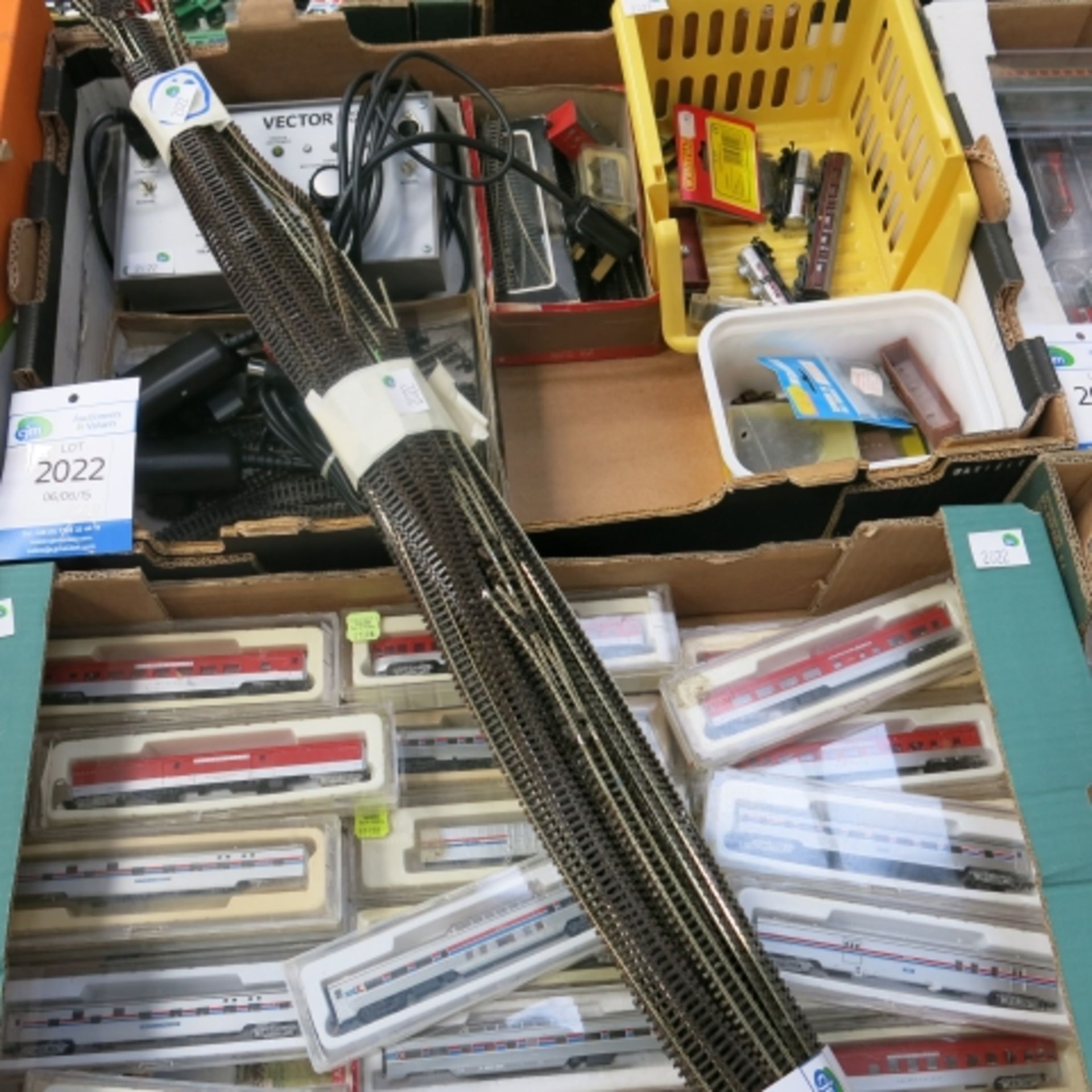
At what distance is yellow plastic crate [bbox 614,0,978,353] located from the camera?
1374 mm

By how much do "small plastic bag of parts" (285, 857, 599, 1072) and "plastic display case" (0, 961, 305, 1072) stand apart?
1.9 inches

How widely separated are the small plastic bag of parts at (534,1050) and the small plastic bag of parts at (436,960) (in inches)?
1.2

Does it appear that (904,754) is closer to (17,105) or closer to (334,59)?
(334,59)

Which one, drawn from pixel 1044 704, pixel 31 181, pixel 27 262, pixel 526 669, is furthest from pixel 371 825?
pixel 31 181

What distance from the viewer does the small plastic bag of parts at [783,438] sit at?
1.40 m

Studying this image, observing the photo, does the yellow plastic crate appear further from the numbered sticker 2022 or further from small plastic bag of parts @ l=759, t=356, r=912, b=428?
the numbered sticker 2022

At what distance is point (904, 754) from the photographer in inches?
47.3

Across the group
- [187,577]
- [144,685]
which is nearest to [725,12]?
[187,577]

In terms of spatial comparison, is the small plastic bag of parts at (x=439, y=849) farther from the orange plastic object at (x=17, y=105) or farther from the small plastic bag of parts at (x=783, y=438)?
the orange plastic object at (x=17, y=105)

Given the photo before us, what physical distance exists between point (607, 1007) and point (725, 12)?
1279 millimetres

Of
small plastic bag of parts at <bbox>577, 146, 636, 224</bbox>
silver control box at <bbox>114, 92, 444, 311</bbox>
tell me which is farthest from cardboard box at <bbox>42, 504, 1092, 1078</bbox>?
small plastic bag of parts at <bbox>577, 146, 636, 224</bbox>

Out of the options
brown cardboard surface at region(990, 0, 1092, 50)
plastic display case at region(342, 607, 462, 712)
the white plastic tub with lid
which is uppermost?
brown cardboard surface at region(990, 0, 1092, 50)

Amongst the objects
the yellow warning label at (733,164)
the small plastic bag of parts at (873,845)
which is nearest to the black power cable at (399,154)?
the yellow warning label at (733,164)

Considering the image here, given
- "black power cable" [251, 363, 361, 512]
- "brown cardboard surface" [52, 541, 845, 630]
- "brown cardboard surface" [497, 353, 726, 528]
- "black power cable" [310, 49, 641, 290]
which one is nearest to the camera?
"brown cardboard surface" [52, 541, 845, 630]
